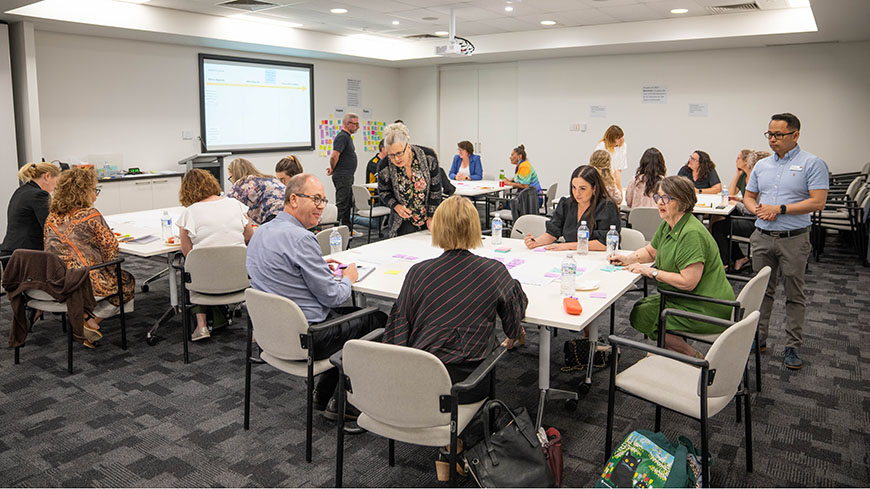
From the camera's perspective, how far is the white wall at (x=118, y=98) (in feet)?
24.7

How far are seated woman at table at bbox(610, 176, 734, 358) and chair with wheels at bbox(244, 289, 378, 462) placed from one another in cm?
159

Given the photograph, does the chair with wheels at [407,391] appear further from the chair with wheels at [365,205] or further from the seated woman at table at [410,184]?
the chair with wheels at [365,205]

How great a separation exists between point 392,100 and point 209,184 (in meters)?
8.54

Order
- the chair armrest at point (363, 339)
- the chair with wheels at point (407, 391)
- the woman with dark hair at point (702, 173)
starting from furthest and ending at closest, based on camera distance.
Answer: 1. the woman with dark hair at point (702, 173)
2. the chair armrest at point (363, 339)
3. the chair with wheels at point (407, 391)

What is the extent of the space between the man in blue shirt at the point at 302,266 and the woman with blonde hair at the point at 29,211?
2.30 meters

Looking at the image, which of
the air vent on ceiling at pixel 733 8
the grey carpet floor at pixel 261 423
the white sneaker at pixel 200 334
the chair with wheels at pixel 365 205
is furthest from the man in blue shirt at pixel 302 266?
the air vent on ceiling at pixel 733 8

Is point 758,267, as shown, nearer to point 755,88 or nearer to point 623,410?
point 623,410

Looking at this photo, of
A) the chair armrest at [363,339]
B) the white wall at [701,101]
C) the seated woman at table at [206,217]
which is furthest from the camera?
the white wall at [701,101]

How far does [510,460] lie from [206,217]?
2.84 metres

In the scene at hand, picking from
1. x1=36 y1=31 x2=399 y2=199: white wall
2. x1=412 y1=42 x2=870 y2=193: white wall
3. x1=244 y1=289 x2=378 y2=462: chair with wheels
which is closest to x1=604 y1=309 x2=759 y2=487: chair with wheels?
x1=244 y1=289 x2=378 y2=462: chair with wheels

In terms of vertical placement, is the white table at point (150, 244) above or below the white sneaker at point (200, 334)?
above

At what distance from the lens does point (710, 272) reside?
3.26 m

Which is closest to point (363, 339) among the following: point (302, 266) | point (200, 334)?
point (302, 266)

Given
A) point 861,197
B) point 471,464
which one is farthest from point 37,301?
point 861,197
